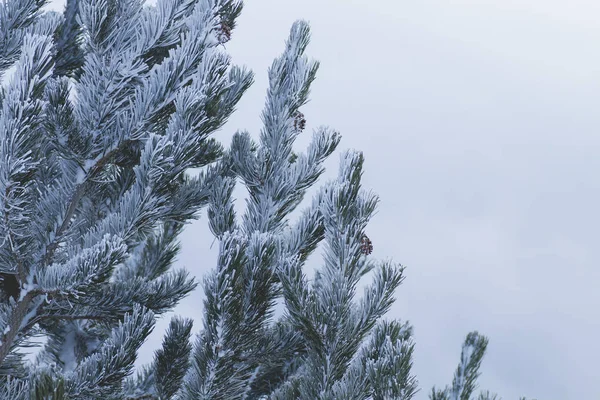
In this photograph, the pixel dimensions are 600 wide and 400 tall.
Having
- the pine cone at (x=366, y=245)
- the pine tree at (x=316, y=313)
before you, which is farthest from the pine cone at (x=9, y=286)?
the pine cone at (x=366, y=245)

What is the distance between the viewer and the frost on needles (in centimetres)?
410

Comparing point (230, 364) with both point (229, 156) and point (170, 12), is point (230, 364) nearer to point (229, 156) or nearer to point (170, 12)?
point (229, 156)

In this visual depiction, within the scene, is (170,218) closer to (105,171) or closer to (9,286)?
(105,171)

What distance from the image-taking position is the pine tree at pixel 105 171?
410 cm

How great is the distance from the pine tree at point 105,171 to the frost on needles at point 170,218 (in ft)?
0.03

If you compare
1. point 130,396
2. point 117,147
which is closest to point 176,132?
point 117,147

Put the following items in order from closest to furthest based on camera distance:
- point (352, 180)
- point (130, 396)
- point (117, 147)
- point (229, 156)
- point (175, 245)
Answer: point (352, 180), point (117, 147), point (130, 396), point (229, 156), point (175, 245)

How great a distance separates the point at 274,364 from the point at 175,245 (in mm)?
1928

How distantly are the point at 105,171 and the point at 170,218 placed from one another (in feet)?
1.82

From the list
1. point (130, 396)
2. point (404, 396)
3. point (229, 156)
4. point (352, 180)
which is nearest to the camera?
point (404, 396)

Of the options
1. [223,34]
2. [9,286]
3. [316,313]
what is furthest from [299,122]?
[9,286]

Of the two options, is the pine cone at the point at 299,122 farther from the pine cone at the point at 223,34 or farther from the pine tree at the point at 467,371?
the pine tree at the point at 467,371

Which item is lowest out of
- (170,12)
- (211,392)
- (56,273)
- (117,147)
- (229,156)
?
(211,392)

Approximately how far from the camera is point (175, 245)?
640cm
